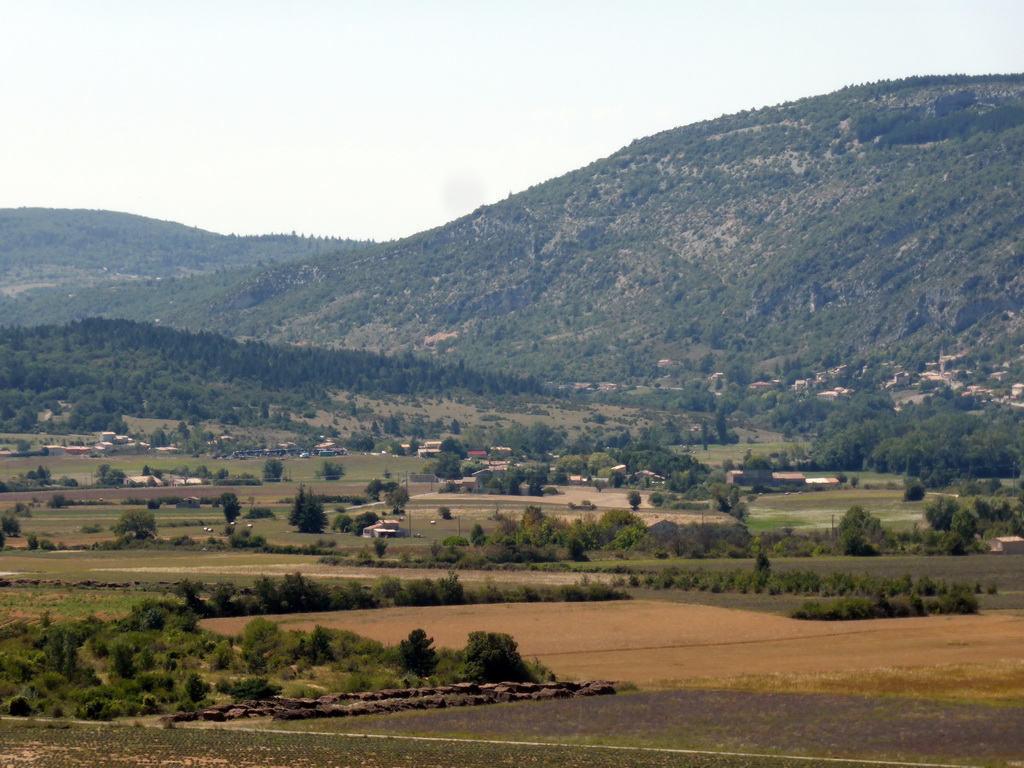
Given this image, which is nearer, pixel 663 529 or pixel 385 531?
pixel 663 529

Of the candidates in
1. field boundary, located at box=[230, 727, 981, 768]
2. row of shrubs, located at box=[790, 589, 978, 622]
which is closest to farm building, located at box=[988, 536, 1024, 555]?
row of shrubs, located at box=[790, 589, 978, 622]

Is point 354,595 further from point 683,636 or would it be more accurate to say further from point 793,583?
point 793,583

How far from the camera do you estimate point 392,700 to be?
51.8 meters

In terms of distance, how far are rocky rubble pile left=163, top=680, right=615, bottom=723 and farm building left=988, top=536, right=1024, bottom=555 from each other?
52003mm

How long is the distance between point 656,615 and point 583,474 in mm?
98759

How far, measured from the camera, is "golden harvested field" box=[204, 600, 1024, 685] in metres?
57.6

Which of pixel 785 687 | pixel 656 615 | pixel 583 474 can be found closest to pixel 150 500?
pixel 583 474

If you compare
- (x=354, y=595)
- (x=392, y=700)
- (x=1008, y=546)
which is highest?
(x=354, y=595)

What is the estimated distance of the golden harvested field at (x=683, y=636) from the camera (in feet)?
189

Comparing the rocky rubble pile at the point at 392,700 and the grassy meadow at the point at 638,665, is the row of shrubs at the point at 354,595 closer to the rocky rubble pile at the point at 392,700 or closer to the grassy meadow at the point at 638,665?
the grassy meadow at the point at 638,665

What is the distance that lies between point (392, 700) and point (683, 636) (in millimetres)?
17457

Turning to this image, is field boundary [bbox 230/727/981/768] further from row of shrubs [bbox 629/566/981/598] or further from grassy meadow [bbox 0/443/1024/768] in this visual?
row of shrubs [bbox 629/566/981/598]

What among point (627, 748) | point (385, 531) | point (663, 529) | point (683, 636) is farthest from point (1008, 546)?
point (627, 748)

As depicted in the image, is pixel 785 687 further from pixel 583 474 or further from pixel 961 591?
pixel 583 474
